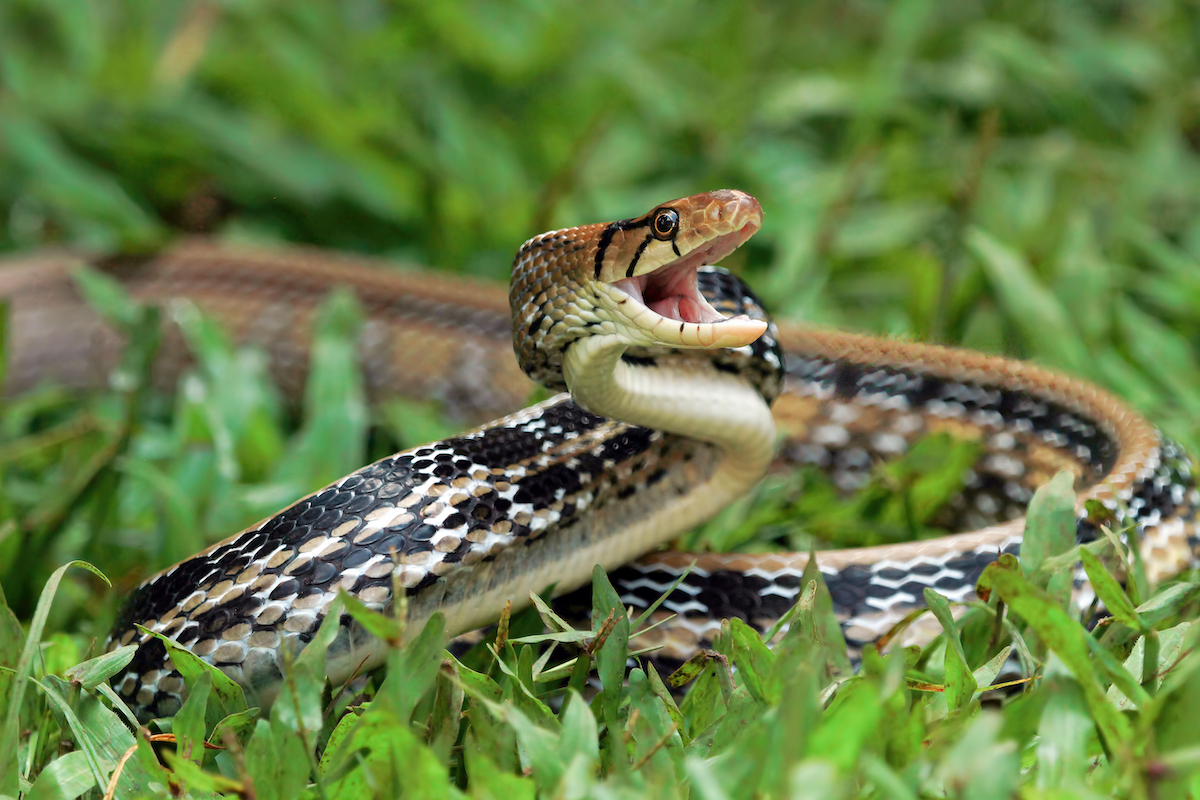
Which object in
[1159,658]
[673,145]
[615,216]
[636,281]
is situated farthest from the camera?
[673,145]

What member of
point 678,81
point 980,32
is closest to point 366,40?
point 678,81

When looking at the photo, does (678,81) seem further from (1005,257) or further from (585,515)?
(585,515)

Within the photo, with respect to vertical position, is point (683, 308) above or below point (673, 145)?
above

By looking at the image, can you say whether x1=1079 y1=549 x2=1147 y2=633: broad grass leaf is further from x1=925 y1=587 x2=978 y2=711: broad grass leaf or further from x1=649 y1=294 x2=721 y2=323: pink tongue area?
x1=649 y1=294 x2=721 y2=323: pink tongue area

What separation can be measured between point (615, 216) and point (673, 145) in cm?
90

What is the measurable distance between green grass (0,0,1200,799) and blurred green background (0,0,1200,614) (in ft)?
0.06

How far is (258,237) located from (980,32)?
368 cm

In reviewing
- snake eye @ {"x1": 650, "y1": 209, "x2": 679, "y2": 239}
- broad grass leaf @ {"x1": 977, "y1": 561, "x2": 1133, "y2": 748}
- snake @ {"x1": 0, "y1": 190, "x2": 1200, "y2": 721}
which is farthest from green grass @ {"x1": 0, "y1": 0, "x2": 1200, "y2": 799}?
snake eye @ {"x1": 650, "y1": 209, "x2": 679, "y2": 239}

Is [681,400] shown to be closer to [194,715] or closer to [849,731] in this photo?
[849,731]

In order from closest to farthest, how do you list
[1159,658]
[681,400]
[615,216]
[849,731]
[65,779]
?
[849,731] → [65,779] → [1159,658] → [681,400] → [615,216]

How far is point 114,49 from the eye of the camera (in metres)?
5.52

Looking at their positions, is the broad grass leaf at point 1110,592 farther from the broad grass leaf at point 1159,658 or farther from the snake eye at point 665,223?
the snake eye at point 665,223

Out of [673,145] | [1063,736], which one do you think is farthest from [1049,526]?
[673,145]

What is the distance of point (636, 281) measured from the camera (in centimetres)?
220
